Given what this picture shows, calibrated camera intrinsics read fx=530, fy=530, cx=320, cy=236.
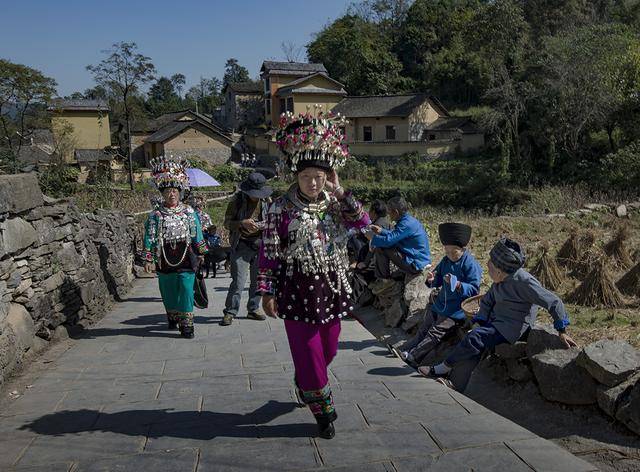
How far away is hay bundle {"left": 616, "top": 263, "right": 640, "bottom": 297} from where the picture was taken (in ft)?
21.2

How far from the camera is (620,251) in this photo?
325 inches

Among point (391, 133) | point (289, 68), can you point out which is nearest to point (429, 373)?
point (391, 133)

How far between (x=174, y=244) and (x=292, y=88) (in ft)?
143

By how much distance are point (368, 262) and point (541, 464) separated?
16.3ft

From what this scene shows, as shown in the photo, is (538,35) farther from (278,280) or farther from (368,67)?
(278,280)

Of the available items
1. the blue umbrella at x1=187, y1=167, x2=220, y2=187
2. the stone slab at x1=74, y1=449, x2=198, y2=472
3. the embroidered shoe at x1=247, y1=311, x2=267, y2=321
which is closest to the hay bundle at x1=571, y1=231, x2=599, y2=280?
the embroidered shoe at x1=247, y1=311, x2=267, y2=321

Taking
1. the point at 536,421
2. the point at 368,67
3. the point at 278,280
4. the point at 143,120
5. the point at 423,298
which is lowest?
the point at 536,421

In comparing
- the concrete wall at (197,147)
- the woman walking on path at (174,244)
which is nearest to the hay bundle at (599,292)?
the woman walking on path at (174,244)

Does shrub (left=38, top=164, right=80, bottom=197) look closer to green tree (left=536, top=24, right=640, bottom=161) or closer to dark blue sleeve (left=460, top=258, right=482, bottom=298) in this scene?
dark blue sleeve (left=460, top=258, right=482, bottom=298)

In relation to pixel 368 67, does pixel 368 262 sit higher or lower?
lower

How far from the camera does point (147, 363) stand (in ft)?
17.1

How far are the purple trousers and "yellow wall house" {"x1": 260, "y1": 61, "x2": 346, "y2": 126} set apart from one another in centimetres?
4418

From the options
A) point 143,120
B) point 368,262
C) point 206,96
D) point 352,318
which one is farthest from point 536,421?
point 206,96

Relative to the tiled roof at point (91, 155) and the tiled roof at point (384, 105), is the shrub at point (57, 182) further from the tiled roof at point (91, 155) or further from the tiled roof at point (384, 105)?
the tiled roof at point (384, 105)
